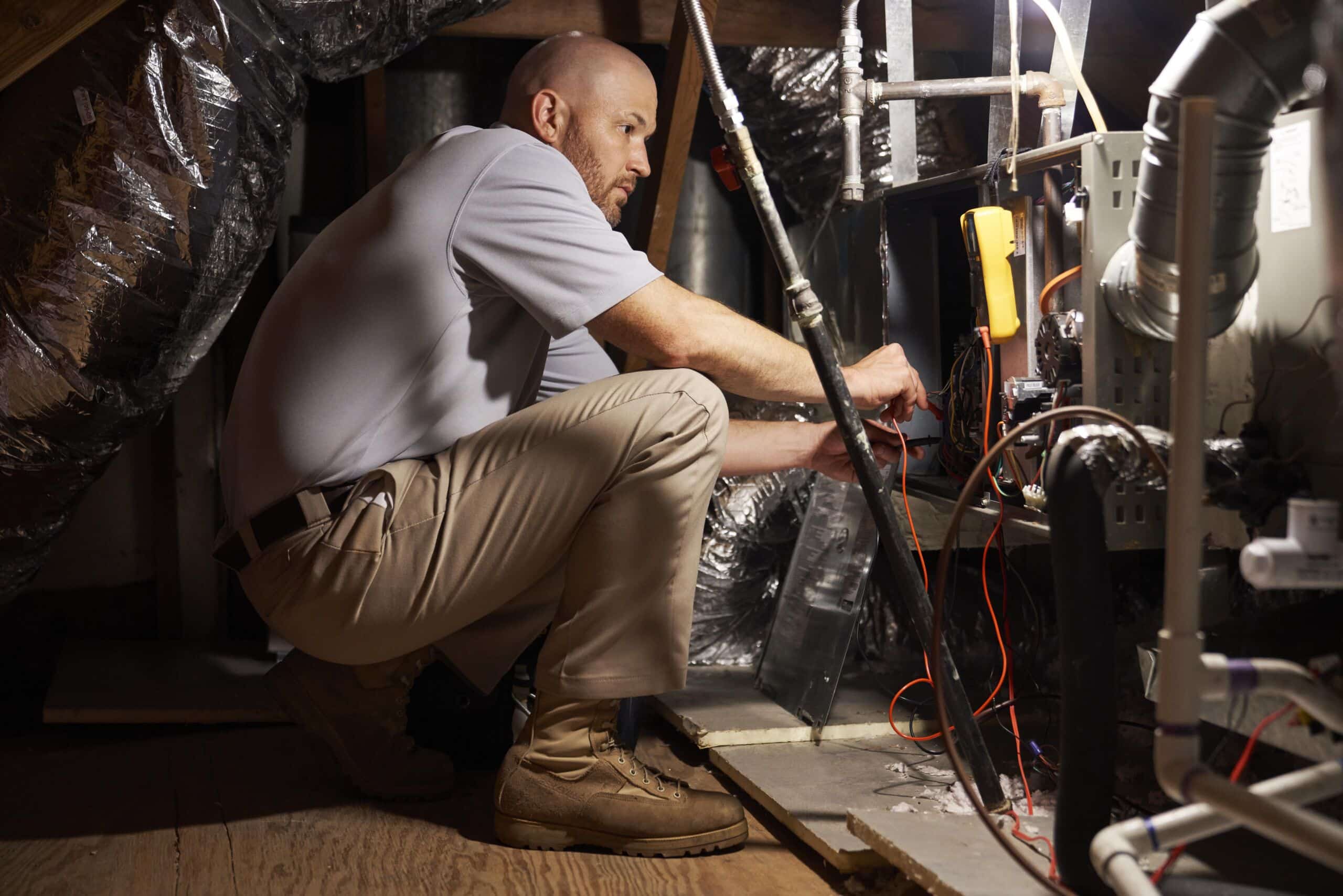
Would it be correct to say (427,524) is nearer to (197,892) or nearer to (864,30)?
(197,892)

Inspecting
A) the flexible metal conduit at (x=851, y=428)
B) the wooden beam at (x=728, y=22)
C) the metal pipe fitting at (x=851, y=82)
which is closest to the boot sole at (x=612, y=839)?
the flexible metal conduit at (x=851, y=428)

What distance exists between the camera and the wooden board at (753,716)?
5.91 feet

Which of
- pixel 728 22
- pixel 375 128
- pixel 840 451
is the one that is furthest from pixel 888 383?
pixel 375 128

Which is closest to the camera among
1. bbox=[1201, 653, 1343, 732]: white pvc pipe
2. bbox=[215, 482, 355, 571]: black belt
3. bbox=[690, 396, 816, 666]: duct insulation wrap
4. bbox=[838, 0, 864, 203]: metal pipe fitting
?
bbox=[1201, 653, 1343, 732]: white pvc pipe

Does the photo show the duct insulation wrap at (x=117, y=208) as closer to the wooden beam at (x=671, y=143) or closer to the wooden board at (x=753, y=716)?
the wooden beam at (x=671, y=143)

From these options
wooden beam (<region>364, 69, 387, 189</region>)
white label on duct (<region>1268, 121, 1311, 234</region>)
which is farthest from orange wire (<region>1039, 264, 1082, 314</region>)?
wooden beam (<region>364, 69, 387, 189</region>)

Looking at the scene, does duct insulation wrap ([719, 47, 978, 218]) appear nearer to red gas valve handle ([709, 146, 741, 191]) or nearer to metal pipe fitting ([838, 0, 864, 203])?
metal pipe fitting ([838, 0, 864, 203])

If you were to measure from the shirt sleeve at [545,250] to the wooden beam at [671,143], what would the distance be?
69cm

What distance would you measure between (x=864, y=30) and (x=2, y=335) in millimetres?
1599

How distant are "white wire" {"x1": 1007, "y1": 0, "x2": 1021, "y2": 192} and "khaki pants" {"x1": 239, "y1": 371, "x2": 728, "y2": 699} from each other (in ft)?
1.65

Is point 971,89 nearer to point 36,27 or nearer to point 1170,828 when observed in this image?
point 1170,828

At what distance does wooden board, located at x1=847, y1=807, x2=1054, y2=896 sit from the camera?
45.4 inches

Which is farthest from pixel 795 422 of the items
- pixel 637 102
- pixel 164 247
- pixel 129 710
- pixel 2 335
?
pixel 129 710

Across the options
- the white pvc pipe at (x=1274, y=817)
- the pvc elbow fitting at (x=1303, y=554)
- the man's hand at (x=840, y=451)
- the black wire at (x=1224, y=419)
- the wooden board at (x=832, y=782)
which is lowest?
the wooden board at (x=832, y=782)
